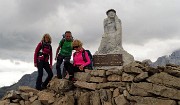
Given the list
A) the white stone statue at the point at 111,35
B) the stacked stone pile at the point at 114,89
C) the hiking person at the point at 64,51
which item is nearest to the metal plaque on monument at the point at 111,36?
Result: the white stone statue at the point at 111,35

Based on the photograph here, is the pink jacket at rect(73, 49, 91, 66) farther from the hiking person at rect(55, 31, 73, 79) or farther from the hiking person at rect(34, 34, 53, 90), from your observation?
the hiking person at rect(34, 34, 53, 90)

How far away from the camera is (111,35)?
26.6 metres

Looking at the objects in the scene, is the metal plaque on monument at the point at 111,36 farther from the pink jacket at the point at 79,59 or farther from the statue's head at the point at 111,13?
the pink jacket at the point at 79,59

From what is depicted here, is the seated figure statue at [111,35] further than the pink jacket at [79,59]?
Yes

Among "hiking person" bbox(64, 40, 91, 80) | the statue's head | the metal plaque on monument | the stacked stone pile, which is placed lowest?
the stacked stone pile

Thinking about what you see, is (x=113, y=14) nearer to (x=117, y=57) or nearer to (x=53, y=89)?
(x=117, y=57)

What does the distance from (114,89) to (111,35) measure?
1315 cm

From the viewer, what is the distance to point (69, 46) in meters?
15.6

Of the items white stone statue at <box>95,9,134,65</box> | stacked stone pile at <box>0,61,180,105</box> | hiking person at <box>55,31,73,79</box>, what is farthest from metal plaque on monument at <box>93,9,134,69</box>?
stacked stone pile at <box>0,61,180,105</box>

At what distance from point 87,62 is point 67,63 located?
3.30ft

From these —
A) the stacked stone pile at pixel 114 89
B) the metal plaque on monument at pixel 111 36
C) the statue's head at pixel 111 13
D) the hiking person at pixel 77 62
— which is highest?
the statue's head at pixel 111 13

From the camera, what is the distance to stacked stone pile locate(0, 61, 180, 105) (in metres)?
12.5

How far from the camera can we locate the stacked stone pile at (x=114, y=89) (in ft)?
41.1

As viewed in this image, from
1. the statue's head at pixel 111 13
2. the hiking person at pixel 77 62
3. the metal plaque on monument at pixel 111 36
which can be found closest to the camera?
the hiking person at pixel 77 62
